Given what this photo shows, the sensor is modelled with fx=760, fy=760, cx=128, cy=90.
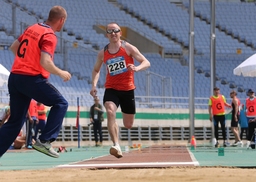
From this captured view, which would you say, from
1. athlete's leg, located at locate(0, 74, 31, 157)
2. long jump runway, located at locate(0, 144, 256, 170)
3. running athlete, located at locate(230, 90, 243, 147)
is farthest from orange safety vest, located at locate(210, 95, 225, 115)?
athlete's leg, located at locate(0, 74, 31, 157)

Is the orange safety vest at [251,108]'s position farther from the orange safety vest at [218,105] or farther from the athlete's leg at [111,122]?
the athlete's leg at [111,122]

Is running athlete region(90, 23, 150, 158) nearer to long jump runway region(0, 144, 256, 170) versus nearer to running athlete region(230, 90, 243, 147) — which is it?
long jump runway region(0, 144, 256, 170)

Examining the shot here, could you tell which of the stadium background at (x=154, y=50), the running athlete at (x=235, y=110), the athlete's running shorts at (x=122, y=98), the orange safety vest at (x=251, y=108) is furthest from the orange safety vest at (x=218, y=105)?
the athlete's running shorts at (x=122, y=98)

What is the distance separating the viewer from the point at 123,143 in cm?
3100

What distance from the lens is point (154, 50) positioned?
3975cm

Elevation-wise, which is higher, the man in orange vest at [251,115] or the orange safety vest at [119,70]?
the orange safety vest at [119,70]

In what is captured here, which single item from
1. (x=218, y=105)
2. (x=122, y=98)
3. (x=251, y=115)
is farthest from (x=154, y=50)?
(x=122, y=98)

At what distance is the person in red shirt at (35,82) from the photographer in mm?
8883

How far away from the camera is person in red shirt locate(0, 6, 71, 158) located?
8883mm

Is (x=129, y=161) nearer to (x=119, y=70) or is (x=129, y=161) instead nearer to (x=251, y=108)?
(x=119, y=70)

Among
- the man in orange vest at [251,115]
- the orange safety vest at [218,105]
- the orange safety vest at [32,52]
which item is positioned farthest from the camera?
the orange safety vest at [218,105]

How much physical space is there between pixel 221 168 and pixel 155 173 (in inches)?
53.0

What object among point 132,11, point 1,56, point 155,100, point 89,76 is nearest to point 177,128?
point 155,100

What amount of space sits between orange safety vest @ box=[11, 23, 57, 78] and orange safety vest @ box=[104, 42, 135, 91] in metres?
3.19
